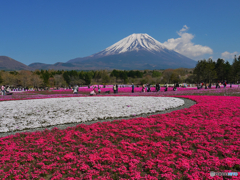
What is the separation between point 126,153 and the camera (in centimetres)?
668

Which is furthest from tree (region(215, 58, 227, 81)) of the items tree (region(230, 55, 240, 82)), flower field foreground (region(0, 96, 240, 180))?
flower field foreground (region(0, 96, 240, 180))

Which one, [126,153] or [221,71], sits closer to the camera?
[126,153]

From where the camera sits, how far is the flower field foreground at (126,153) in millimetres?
5523

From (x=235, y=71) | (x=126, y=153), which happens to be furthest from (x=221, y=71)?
(x=126, y=153)

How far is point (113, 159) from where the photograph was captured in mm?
6242

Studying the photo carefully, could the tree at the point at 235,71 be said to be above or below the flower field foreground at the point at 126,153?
above

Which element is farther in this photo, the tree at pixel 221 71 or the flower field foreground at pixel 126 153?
the tree at pixel 221 71

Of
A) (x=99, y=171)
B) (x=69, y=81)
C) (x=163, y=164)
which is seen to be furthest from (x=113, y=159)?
(x=69, y=81)

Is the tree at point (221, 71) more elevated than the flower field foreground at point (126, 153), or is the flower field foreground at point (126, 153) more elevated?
the tree at point (221, 71)

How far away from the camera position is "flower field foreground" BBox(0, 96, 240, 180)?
552 centimetres

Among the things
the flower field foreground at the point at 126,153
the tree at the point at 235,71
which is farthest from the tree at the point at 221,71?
the flower field foreground at the point at 126,153

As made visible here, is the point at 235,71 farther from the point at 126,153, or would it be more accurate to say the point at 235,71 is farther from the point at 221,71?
the point at 126,153

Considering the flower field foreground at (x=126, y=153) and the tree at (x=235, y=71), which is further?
the tree at (x=235, y=71)

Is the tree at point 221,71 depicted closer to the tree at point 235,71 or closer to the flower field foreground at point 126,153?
the tree at point 235,71
